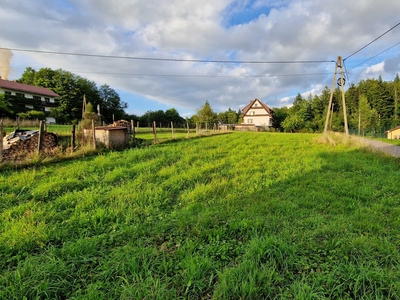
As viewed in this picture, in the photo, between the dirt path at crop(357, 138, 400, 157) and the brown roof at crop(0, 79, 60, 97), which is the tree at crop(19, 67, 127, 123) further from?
the dirt path at crop(357, 138, 400, 157)

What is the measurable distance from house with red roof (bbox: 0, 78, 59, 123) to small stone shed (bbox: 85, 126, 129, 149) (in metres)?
36.5

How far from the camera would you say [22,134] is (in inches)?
409

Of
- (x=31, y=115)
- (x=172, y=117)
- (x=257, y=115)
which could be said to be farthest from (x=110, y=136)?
(x=172, y=117)

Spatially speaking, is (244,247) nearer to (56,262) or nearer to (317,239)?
(317,239)

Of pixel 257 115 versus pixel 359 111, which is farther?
pixel 257 115

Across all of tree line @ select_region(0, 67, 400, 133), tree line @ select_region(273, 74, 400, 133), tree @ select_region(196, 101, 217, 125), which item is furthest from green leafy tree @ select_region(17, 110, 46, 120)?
tree line @ select_region(273, 74, 400, 133)

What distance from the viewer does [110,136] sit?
11.5 meters

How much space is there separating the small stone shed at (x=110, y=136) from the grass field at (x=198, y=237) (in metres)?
5.08

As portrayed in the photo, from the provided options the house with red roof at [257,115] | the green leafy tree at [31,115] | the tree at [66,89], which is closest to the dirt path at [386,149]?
the green leafy tree at [31,115]

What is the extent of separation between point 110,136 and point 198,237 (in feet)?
32.3

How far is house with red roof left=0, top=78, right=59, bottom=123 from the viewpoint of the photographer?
121 feet

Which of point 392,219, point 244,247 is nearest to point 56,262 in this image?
point 244,247

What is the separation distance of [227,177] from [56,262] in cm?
487

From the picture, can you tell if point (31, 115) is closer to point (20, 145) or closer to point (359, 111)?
point (20, 145)
